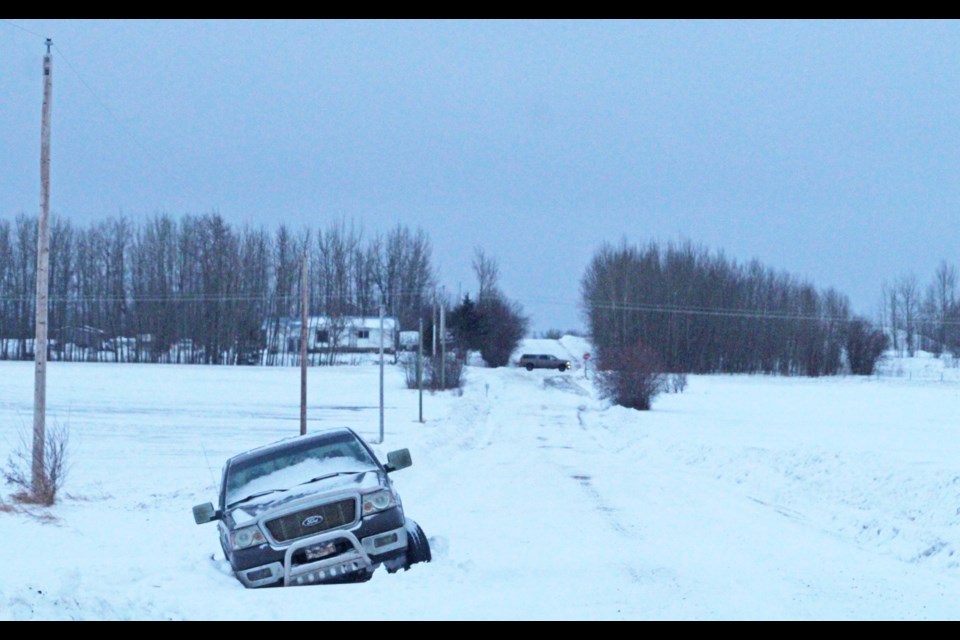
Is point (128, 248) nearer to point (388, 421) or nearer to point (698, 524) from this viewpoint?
point (388, 421)

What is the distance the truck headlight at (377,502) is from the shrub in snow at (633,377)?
95.1 ft

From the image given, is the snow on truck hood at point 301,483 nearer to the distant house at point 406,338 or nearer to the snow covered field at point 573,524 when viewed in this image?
the snow covered field at point 573,524

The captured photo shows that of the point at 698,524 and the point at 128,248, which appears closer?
the point at 698,524

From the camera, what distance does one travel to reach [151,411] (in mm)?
40406

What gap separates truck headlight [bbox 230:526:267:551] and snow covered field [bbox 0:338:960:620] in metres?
0.40

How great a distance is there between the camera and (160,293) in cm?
9500

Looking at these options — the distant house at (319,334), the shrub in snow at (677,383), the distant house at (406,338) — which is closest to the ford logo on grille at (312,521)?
the shrub in snow at (677,383)

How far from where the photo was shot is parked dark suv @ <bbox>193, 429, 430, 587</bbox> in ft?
30.0

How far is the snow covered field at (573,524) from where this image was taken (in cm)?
767

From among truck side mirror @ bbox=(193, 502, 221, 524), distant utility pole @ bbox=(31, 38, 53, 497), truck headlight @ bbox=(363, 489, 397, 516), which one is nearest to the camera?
truck headlight @ bbox=(363, 489, 397, 516)

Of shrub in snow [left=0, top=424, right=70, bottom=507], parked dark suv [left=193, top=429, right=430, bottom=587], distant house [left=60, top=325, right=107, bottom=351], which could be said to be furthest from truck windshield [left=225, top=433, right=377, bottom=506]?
distant house [left=60, top=325, right=107, bottom=351]

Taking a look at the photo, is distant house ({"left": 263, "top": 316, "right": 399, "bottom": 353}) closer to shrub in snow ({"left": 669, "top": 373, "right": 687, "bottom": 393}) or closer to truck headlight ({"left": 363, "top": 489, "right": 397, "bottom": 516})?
shrub in snow ({"left": 669, "top": 373, "right": 687, "bottom": 393})
